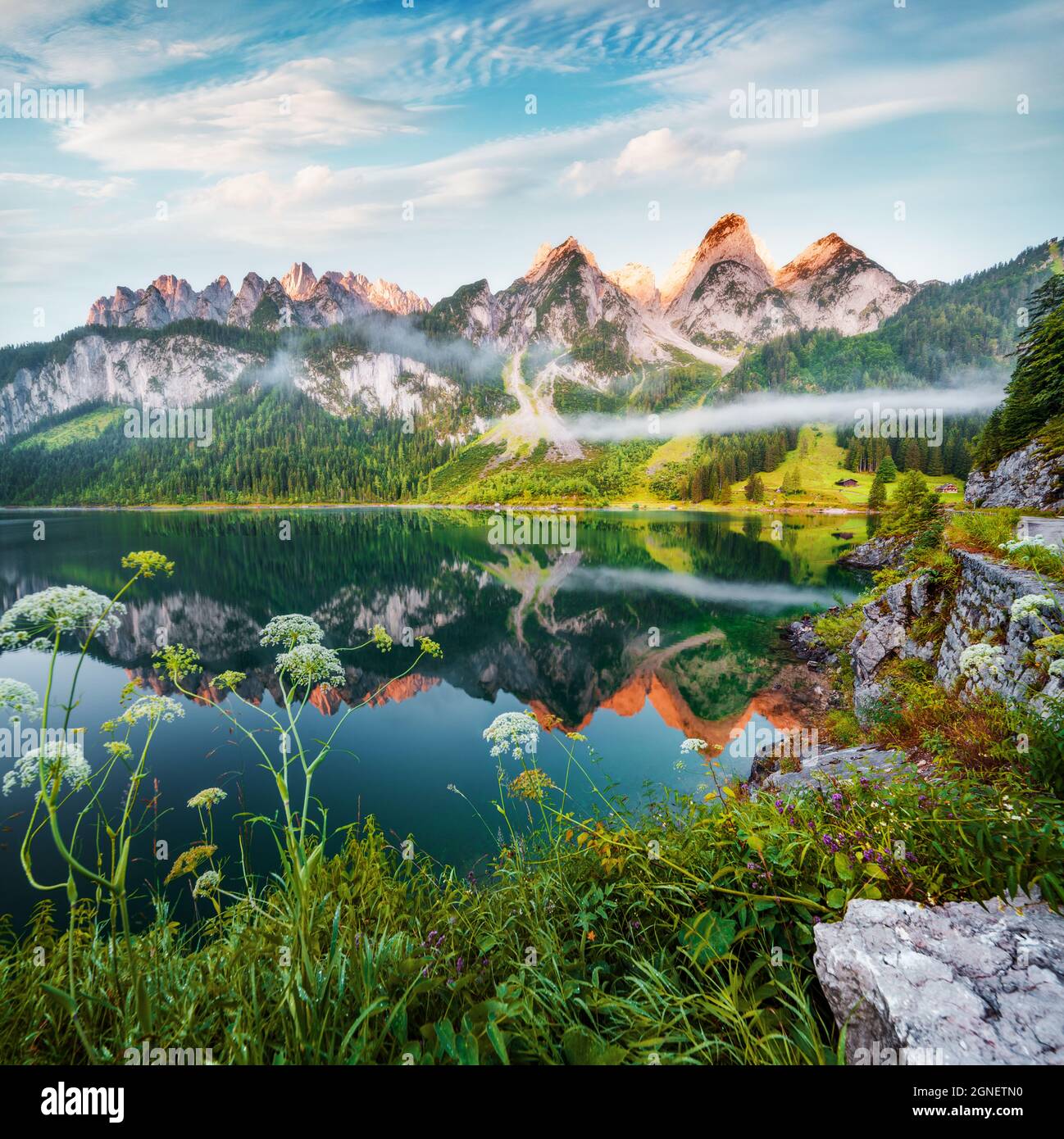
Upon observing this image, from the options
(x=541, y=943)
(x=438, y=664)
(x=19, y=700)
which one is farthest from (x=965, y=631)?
(x=438, y=664)

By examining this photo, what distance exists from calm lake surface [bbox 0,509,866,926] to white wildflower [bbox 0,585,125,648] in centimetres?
318

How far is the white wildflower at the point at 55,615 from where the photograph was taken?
3008mm

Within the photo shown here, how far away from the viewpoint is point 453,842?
11.9m

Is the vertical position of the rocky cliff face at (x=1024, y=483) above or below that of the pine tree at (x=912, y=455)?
below

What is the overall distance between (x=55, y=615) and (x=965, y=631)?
14523mm

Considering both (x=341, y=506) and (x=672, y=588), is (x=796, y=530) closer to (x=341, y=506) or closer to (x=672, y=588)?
(x=672, y=588)

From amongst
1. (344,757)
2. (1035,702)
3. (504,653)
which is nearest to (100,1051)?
(1035,702)

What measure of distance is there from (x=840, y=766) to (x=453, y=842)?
849 cm

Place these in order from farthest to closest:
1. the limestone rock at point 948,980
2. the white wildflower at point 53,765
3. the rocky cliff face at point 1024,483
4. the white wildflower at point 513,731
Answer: the rocky cliff face at point 1024,483 < the white wildflower at point 513,731 < the white wildflower at point 53,765 < the limestone rock at point 948,980

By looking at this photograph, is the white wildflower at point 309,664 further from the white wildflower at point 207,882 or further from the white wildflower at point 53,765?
the white wildflower at point 207,882

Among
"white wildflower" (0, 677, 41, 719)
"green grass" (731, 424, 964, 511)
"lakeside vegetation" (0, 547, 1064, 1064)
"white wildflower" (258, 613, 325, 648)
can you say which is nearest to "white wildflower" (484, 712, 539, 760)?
"lakeside vegetation" (0, 547, 1064, 1064)

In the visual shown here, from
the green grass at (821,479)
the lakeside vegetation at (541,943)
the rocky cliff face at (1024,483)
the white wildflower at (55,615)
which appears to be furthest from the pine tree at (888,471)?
the white wildflower at (55,615)

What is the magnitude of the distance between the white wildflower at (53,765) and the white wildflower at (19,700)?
235 mm

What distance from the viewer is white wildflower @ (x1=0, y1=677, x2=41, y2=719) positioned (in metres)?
3.09
